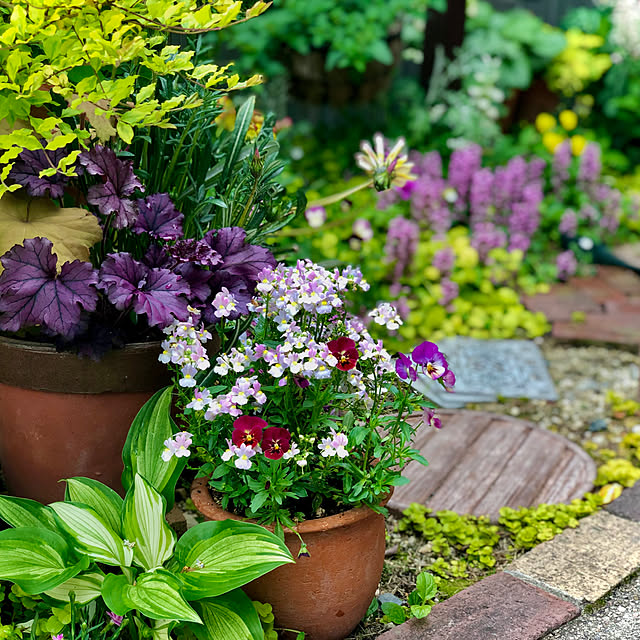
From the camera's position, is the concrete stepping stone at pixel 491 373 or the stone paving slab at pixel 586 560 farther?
the concrete stepping stone at pixel 491 373

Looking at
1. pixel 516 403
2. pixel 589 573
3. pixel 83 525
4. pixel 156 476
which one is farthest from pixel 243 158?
pixel 516 403

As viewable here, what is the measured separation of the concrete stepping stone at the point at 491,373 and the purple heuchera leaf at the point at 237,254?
1.29 m

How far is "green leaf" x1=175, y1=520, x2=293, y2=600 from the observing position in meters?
Result: 1.48

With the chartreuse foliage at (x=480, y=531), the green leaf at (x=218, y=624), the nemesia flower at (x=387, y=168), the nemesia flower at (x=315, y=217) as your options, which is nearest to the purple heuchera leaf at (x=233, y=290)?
the green leaf at (x=218, y=624)

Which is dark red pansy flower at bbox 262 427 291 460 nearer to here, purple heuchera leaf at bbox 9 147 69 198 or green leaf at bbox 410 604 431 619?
green leaf at bbox 410 604 431 619

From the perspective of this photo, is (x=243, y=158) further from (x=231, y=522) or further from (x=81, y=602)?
(x=81, y=602)

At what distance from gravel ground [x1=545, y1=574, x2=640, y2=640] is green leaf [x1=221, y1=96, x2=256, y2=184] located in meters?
1.29

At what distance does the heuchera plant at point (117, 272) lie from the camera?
160 centimetres

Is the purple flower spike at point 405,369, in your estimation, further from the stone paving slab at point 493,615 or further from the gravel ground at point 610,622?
the gravel ground at point 610,622

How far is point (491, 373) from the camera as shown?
10.8 feet

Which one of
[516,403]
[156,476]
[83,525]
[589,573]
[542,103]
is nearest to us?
[83,525]

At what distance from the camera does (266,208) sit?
208 cm

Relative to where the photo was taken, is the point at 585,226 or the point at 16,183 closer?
the point at 16,183

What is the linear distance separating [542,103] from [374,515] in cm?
456
